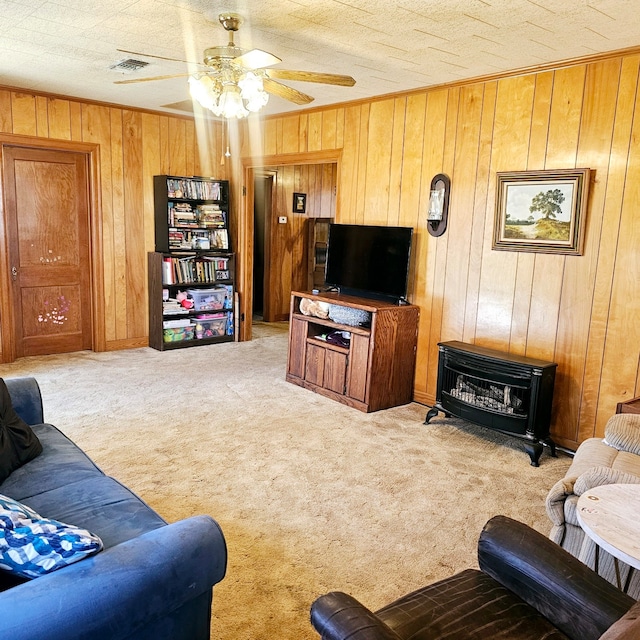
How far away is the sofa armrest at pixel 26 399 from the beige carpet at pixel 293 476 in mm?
661

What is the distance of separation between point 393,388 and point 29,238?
388 cm

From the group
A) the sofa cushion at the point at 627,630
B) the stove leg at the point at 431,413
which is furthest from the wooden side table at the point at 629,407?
the sofa cushion at the point at 627,630

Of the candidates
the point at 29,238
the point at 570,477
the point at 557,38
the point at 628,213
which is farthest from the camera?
the point at 29,238

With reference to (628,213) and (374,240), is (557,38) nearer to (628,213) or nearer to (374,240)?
(628,213)

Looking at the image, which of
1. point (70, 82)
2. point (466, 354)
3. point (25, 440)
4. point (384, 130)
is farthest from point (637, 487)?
point (70, 82)

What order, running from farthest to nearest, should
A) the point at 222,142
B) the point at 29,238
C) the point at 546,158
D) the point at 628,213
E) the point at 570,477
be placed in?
the point at 222,142 < the point at 29,238 < the point at 546,158 < the point at 628,213 < the point at 570,477

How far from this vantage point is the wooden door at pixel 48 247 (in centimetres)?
546

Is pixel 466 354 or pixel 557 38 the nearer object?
pixel 557 38

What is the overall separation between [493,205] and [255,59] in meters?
2.22

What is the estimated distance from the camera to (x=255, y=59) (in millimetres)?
2602

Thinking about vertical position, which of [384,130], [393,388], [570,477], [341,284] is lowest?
[393,388]

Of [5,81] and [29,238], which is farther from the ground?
[5,81]

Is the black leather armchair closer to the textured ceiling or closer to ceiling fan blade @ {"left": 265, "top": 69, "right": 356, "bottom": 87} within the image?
ceiling fan blade @ {"left": 265, "top": 69, "right": 356, "bottom": 87}

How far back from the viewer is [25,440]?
92.1 inches
